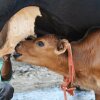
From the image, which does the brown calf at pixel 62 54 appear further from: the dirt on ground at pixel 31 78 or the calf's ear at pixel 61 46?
the dirt on ground at pixel 31 78

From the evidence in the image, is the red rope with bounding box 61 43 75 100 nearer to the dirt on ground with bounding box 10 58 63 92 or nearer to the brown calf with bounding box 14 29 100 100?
the brown calf with bounding box 14 29 100 100

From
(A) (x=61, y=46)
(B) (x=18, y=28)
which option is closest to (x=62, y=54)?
(A) (x=61, y=46)

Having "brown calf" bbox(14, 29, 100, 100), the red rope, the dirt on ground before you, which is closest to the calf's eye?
"brown calf" bbox(14, 29, 100, 100)

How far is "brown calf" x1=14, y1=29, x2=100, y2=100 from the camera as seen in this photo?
1959mm

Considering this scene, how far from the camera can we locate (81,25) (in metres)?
1.83

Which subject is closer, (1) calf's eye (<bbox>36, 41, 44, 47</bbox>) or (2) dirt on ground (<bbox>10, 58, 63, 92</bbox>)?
(1) calf's eye (<bbox>36, 41, 44, 47</bbox>)

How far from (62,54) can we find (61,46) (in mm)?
75

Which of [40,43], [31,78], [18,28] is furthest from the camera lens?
[31,78]

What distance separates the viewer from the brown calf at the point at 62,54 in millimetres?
1959

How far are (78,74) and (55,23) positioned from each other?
354 mm

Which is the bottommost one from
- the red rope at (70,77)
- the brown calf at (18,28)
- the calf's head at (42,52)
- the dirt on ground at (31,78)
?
the dirt on ground at (31,78)

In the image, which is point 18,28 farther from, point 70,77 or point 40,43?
point 70,77

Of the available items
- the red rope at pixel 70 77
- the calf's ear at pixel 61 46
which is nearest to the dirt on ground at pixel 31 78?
the red rope at pixel 70 77

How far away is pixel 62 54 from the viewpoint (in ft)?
6.53
